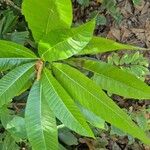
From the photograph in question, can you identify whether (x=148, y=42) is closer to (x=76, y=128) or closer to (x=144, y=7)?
(x=144, y=7)

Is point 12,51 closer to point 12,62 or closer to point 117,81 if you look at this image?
point 12,62

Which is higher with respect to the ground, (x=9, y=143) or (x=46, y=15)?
(x=46, y=15)

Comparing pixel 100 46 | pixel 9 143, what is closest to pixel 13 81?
pixel 100 46

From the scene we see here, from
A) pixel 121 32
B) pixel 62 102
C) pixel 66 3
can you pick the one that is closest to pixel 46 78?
pixel 62 102

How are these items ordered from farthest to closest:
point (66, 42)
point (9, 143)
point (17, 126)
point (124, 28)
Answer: point (124, 28)
point (9, 143)
point (17, 126)
point (66, 42)

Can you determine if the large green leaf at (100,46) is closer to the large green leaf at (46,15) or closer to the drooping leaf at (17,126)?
the large green leaf at (46,15)

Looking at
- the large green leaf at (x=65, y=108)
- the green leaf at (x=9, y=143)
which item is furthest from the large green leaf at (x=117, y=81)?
the green leaf at (x=9, y=143)

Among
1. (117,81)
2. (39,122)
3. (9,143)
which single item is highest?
(117,81)

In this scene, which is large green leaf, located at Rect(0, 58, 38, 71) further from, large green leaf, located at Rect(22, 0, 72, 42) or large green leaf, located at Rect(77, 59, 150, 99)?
large green leaf, located at Rect(77, 59, 150, 99)
